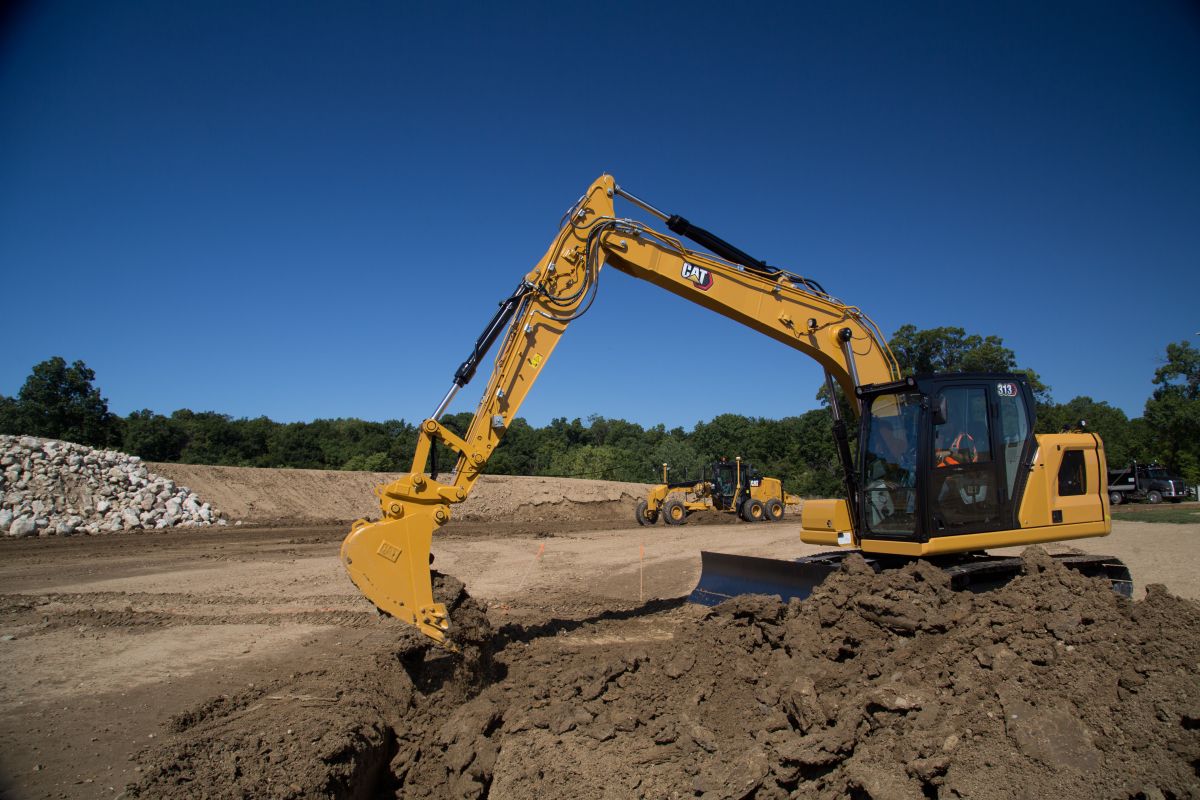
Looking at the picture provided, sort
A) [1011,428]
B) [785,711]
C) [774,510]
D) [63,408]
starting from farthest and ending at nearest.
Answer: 1. [63,408]
2. [774,510]
3. [1011,428]
4. [785,711]

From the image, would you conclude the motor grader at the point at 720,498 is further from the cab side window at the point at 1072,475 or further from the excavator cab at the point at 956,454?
the excavator cab at the point at 956,454

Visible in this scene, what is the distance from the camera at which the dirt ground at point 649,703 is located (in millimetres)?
3934

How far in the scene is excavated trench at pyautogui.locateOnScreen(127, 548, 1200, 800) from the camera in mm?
3857

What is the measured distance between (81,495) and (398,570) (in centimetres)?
2020

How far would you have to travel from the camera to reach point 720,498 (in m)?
26.2

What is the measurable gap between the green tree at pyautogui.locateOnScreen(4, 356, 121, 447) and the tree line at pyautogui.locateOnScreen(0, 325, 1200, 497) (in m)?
0.06

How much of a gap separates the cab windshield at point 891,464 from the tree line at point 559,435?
69.4 ft

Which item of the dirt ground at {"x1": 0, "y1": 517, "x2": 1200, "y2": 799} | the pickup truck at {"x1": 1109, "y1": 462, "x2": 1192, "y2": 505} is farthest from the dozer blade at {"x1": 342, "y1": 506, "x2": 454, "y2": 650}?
the pickup truck at {"x1": 1109, "y1": 462, "x2": 1192, "y2": 505}

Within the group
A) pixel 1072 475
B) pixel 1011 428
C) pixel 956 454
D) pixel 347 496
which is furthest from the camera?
pixel 347 496

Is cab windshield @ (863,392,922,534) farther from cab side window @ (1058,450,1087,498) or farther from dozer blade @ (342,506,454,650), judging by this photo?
dozer blade @ (342,506,454,650)

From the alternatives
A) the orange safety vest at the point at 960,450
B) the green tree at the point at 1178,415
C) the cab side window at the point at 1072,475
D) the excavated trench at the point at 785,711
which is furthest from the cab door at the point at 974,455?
the green tree at the point at 1178,415

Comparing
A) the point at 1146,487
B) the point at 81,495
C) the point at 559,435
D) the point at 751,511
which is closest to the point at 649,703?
the point at 751,511

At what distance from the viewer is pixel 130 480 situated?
22422 mm

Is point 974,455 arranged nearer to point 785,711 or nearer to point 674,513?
point 785,711
